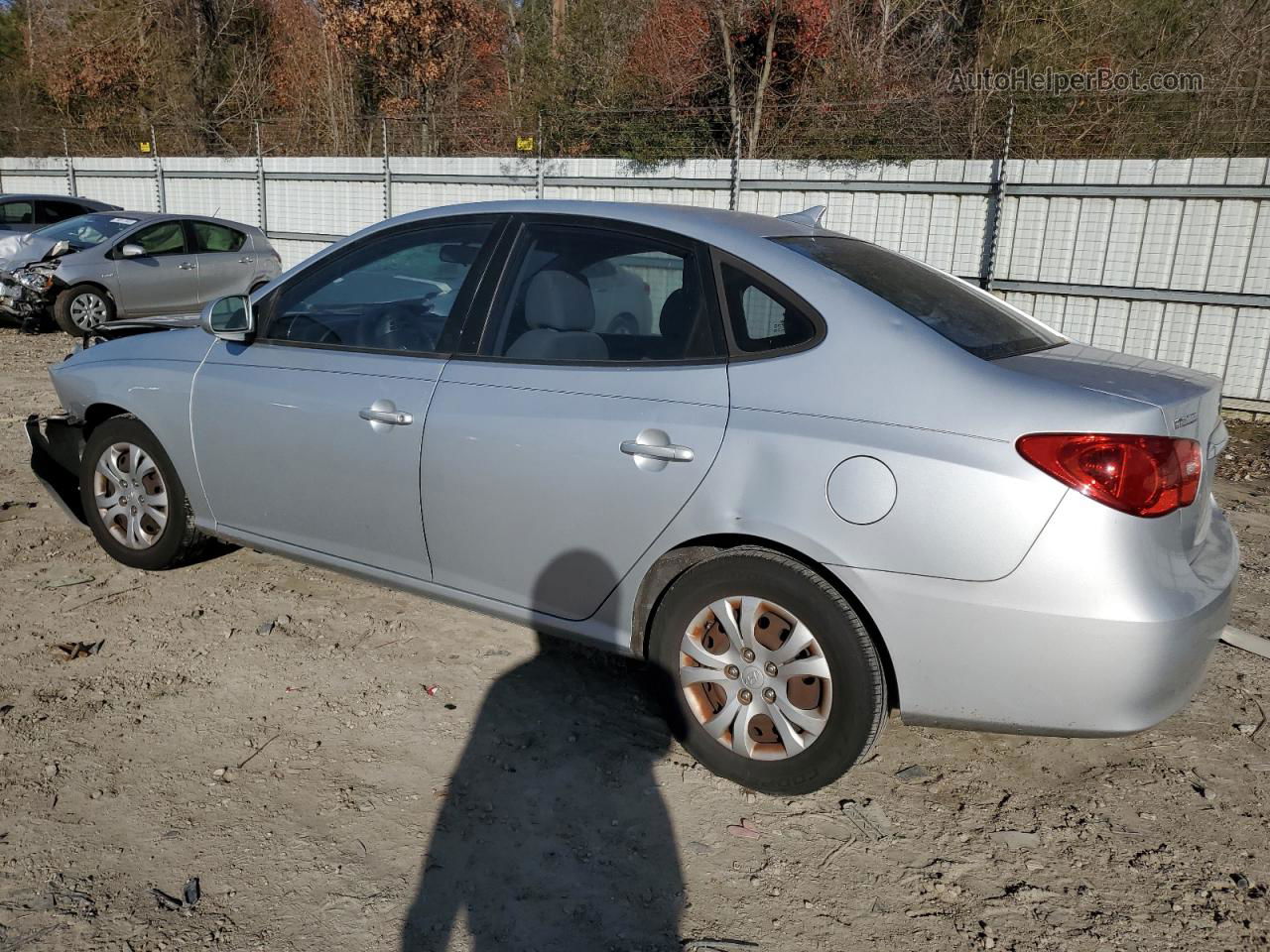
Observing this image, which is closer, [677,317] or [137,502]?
[677,317]

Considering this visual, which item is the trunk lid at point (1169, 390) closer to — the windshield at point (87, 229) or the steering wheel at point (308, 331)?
the steering wheel at point (308, 331)

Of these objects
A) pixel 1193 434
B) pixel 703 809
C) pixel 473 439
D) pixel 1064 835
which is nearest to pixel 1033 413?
pixel 1193 434

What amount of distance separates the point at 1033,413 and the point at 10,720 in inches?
131

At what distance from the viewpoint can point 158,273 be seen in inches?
488

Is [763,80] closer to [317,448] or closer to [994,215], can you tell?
[994,215]

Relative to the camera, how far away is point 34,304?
38.6ft

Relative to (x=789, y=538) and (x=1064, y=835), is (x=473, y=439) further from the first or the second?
(x=1064, y=835)

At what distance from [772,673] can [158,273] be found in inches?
461

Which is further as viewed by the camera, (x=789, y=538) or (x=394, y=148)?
(x=394, y=148)

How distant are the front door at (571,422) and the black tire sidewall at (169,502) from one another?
148 cm

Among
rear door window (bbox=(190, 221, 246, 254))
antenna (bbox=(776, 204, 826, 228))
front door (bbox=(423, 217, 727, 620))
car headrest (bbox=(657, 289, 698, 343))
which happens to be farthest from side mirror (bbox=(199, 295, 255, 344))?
rear door window (bbox=(190, 221, 246, 254))

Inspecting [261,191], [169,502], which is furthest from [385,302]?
[261,191]

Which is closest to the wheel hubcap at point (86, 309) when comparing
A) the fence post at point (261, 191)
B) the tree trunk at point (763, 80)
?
the fence post at point (261, 191)

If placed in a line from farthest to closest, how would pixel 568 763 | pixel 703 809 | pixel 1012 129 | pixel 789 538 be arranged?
pixel 1012 129 < pixel 568 763 < pixel 703 809 < pixel 789 538
